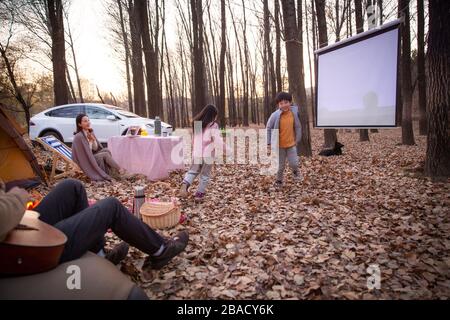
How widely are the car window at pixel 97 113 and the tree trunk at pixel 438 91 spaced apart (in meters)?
9.86

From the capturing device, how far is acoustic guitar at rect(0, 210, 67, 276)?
5.50 feet

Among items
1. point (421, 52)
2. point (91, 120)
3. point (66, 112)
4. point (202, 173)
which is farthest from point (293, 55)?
point (66, 112)

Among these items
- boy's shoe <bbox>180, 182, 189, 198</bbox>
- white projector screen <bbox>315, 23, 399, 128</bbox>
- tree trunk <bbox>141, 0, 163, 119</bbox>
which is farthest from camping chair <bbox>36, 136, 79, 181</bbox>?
white projector screen <bbox>315, 23, 399, 128</bbox>

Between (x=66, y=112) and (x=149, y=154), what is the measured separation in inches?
242

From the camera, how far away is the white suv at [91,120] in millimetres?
10766

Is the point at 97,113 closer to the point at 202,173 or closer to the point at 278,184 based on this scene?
the point at 202,173

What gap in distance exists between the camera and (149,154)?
22.8ft

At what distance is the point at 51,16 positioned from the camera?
468 inches

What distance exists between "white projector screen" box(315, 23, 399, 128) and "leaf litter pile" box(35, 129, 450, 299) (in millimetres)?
1657

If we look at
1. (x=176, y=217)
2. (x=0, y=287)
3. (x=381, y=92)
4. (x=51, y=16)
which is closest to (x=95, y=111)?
(x=51, y=16)

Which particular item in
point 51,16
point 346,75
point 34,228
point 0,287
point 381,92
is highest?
point 51,16

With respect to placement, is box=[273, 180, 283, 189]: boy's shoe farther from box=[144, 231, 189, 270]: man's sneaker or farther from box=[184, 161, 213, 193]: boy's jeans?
box=[144, 231, 189, 270]: man's sneaker
